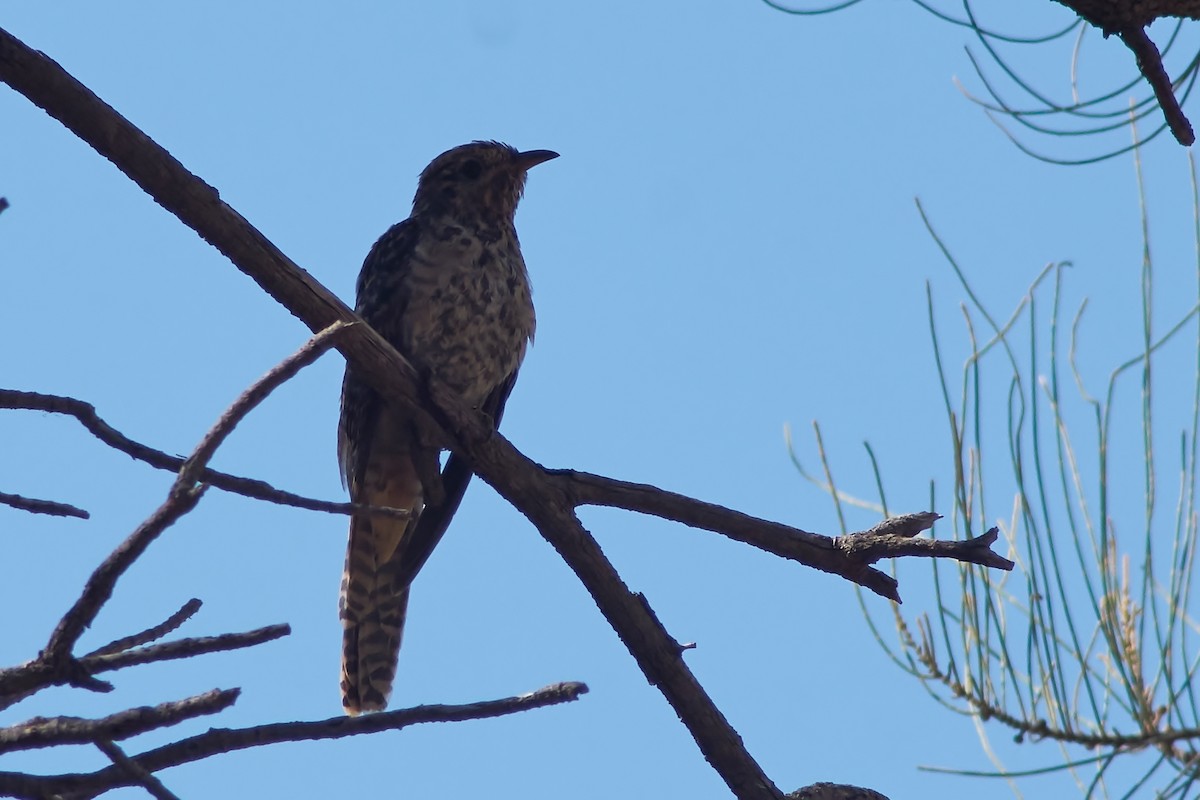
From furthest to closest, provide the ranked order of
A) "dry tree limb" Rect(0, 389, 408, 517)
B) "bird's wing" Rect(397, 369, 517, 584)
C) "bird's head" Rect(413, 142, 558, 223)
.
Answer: "bird's head" Rect(413, 142, 558, 223)
"bird's wing" Rect(397, 369, 517, 584)
"dry tree limb" Rect(0, 389, 408, 517)

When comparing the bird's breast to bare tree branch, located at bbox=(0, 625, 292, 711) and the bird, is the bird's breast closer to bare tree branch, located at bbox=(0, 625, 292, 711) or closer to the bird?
the bird

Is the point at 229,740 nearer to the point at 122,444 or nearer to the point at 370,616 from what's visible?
the point at 122,444

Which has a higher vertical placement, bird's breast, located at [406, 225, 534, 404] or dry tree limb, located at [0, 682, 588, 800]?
bird's breast, located at [406, 225, 534, 404]

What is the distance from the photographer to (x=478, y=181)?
5.55 m

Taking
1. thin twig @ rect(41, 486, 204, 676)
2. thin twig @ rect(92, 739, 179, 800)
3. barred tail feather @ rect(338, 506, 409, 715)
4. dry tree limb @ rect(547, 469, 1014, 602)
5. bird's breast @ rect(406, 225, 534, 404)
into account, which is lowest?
thin twig @ rect(92, 739, 179, 800)

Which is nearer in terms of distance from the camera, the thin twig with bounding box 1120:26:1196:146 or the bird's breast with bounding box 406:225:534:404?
the thin twig with bounding box 1120:26:1196:146

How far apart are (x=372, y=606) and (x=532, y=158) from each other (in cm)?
193

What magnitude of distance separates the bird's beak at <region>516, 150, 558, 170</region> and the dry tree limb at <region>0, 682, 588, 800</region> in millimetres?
4034

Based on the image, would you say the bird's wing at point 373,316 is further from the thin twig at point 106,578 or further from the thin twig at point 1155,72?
the thin twig at point 106,578

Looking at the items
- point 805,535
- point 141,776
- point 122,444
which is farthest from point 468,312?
point 141,776

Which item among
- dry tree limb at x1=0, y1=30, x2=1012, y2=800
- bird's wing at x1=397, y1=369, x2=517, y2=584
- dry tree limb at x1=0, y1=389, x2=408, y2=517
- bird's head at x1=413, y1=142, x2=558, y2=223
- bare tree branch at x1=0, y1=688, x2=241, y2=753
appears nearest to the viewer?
bare tree branch at x1=0, y1=688, x2=241, y2=753

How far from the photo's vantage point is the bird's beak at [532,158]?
223 inches

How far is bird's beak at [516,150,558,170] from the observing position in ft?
18.6

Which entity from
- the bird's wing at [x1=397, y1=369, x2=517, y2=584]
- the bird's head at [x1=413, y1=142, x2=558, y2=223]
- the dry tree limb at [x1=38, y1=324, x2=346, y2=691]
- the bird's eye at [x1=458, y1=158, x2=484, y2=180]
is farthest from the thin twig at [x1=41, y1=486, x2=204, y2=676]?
the bird's eye at [x1=458, y1=158, x2=484, y2=180]
